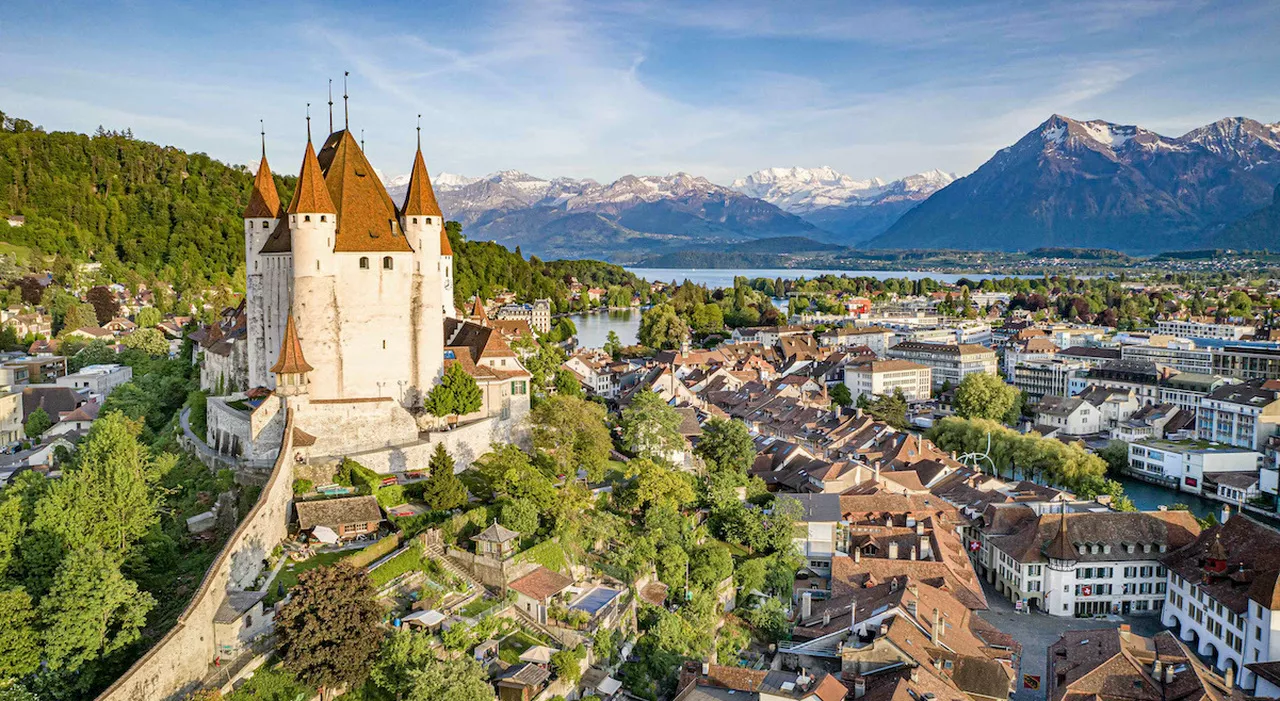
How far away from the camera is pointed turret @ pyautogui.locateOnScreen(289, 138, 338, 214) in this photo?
29539 mm

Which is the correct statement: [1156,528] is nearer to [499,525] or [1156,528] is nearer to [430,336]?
[499,525]

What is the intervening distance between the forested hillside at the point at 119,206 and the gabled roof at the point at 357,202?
186 feet

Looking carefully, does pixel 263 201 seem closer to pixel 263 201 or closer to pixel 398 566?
pixel 263 201

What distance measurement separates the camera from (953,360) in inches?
3452

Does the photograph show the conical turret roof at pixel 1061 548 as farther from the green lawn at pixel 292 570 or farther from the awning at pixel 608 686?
the green lawn at pixel 292 570

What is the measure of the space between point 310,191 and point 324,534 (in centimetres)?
1141

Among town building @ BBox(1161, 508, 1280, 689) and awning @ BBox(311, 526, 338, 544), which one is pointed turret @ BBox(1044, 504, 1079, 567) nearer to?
town building @ BBox(1161, 508, 1280, 689)

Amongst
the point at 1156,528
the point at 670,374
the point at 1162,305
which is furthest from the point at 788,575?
the point at 1162,305

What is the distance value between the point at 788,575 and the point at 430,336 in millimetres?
15401

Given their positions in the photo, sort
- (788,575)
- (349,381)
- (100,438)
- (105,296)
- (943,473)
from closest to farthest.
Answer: (100,438) → (349,381) → (788,575) → (943,473) → (105,296)

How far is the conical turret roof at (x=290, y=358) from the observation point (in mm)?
28500

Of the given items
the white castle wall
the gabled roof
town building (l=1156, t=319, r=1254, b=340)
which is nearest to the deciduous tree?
the white castle wall

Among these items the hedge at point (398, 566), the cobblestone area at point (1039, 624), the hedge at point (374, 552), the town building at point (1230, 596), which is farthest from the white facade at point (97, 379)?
the town building at point (1230, 596)

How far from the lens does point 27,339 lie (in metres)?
65.1
